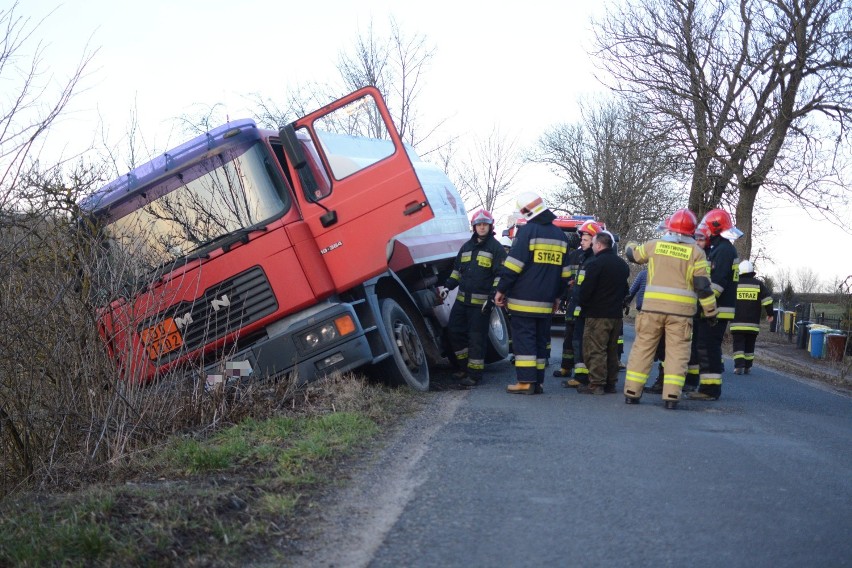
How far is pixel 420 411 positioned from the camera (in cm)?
823

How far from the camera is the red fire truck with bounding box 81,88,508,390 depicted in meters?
8.16

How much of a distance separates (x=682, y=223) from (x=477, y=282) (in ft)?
7.93

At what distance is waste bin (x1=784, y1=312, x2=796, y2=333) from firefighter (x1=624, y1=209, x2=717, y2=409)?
1455 centimetres

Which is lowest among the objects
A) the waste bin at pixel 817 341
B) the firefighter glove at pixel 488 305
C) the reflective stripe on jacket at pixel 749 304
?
the waste bin at pixel 817 341

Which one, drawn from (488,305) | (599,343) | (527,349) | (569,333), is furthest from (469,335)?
(569,333)

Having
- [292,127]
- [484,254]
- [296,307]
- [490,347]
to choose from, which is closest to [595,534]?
[296,307]

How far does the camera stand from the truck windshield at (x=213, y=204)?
8328mm

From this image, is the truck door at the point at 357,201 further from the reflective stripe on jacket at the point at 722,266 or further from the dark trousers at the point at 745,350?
the dark trousers at the point at 745,350

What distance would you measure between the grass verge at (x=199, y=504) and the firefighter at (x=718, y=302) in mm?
4118

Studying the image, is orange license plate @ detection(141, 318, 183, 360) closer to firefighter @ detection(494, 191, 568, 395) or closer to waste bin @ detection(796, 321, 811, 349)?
firefighter @ detection(494, 191, 568, 395)

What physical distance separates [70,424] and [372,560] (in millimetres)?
3942

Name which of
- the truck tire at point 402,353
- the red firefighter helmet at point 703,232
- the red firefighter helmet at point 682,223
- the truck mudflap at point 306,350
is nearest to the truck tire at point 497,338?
the truck tire at point 402,353

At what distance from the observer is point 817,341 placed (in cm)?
1775

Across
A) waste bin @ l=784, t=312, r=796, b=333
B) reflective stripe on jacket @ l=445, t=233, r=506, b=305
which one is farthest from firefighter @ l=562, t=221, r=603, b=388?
waste bin @ l=784, t=312, r=796, b=333
